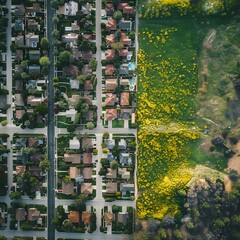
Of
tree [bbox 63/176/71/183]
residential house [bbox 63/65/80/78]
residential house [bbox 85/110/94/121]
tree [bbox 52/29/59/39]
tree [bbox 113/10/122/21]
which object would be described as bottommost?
tree [bbox 63/176/71/183]

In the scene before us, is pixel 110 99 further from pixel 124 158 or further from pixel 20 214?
pixel 20 214

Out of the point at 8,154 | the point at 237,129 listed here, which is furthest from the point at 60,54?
the point at 237,129

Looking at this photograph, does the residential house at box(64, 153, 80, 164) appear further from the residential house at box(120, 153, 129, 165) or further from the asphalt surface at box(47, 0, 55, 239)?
the residential house at box(120, 153, 129, 165)

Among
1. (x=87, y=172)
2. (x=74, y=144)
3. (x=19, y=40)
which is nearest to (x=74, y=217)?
(x=87, y=172)

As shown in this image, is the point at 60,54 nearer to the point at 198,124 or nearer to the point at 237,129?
the point at 198,124

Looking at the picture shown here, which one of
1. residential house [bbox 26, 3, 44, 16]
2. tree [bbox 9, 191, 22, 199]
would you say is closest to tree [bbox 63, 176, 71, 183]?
tree [bbox 9, 191, 22, 199]
